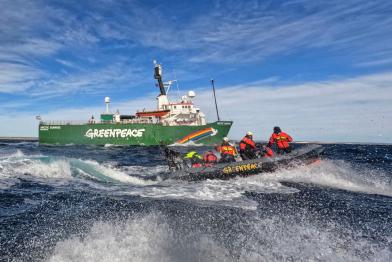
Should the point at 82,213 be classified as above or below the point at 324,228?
above

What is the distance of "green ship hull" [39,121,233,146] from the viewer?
50.4 m

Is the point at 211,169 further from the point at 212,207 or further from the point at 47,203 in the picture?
the point at 47,203

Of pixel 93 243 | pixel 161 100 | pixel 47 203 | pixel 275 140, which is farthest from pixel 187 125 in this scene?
pixel 93 243

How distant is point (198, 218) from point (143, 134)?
4364 cm

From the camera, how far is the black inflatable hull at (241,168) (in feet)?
48.8

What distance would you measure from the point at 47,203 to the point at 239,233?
6.02 meters

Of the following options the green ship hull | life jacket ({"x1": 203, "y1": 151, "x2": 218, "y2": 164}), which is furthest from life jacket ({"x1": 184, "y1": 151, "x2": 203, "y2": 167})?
the green ship hull

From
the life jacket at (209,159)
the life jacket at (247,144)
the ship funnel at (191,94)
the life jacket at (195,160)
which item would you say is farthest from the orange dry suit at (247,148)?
the ship funnel at (191,94)

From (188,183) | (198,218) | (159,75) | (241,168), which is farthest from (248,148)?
(159,75)

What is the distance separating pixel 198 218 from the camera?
8.34m

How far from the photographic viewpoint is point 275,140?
56.7ft

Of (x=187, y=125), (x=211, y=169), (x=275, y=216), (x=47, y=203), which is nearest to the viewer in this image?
(x=275, y=216)

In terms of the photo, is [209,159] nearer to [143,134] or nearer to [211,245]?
[211,245]

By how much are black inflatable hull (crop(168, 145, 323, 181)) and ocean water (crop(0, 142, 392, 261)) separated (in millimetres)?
301
